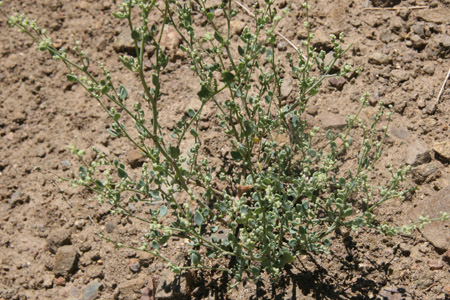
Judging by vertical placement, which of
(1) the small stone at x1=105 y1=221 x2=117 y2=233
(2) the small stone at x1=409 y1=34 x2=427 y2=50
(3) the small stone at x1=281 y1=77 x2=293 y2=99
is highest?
(2) the small stone at x1=409 y1=34 x2=427 y2=50

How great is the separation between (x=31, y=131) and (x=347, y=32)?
272cm

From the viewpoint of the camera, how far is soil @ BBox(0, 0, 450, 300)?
294cm

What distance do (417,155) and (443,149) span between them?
18cm

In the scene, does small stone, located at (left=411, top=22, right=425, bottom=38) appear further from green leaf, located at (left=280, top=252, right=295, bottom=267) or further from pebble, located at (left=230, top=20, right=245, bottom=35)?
green leaf, located at (left=280, top=252, right=295, bottom=267)

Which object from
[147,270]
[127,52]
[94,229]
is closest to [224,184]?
[147,270]

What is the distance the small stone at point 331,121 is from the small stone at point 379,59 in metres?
0.54

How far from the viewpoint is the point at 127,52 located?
13.4 feet

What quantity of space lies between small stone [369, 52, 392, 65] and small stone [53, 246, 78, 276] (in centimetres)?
264

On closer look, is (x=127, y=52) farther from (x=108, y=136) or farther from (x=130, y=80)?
(x=108, y=136)

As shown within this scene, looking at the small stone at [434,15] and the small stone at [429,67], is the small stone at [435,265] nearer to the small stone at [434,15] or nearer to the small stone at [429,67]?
the small stone at [429,67]

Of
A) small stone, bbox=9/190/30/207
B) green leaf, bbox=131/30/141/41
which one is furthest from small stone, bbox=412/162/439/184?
small stone, bbox=9/190/30/207

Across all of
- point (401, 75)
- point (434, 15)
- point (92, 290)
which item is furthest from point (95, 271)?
point (434, 15)

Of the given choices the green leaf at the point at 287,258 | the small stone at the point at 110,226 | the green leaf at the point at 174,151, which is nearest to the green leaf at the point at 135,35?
the green leaf at the point at 174,151

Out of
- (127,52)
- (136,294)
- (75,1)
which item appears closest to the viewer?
(136,294)
